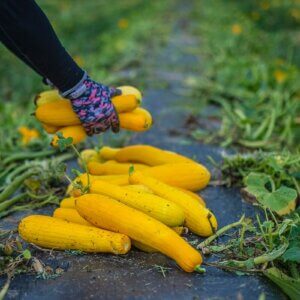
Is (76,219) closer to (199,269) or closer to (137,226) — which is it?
(137,226)

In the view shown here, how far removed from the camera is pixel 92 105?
273 cm

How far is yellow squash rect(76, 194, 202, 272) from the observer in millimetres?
2197

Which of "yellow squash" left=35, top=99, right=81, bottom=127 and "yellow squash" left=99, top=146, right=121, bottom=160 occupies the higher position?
"yellow squash" left=35, top=99, right=81, bottom=127

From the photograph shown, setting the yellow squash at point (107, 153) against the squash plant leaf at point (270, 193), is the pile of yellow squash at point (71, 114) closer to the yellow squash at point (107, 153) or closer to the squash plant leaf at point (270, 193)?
the yellow squash at point (107, 153)

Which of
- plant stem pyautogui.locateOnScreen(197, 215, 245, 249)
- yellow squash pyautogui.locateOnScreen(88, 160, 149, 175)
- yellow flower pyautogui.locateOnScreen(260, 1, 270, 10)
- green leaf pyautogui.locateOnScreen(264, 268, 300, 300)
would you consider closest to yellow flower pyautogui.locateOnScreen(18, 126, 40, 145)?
yellow squash pyautogui.locateOnScreen(88, 160, 149, 175)

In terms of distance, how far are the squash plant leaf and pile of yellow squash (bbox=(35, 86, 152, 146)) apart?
645mm

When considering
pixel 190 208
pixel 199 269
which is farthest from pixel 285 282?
pixel 190 208

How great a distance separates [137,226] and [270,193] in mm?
724

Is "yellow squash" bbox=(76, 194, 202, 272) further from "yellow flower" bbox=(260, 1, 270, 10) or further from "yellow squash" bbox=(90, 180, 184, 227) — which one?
"yellow flower" bbox=(260, 1, 270, 10)

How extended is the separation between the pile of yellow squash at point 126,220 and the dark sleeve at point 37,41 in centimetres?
49

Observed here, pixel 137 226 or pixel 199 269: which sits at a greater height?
pixel 137 226

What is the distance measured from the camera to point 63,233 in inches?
93.4

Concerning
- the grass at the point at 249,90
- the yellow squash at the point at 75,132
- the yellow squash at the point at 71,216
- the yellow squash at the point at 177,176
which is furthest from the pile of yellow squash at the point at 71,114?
the grass at the point at 249,90

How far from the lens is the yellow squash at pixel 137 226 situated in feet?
7.21
